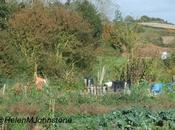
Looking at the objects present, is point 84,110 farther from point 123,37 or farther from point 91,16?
point 123,37

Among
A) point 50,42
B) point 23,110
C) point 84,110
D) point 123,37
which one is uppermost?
point 123,37

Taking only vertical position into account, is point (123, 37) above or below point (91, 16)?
below

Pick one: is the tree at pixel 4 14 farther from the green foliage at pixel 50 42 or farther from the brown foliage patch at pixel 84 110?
the brown foliage patch at pixel 84 110

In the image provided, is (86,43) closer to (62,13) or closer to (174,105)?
A: (62,13)

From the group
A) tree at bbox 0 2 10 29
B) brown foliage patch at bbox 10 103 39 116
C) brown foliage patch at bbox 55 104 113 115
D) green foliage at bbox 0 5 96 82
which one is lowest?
brown foliage patch at bbox 55 104 113 115

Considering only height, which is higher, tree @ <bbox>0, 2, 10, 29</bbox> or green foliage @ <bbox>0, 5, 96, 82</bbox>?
tree @ <bbox>0, 2, 10, 29</bbox>

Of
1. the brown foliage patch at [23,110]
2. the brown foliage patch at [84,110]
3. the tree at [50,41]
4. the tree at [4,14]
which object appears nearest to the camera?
the brown foliage patch at [23,110]

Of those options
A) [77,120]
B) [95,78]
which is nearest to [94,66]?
[95,78]

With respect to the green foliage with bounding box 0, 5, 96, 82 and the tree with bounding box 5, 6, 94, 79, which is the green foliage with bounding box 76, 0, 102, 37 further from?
the tree with bounding box 5, 6, 94, 79

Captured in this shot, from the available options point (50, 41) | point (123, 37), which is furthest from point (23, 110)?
point (123, 37)

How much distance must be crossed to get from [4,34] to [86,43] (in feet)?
19.4

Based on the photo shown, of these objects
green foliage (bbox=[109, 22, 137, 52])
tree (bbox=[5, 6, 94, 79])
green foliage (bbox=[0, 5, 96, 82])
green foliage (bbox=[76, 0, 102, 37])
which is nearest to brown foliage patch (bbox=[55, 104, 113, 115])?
green foliage (bbox=[0, 5, 96, 82])

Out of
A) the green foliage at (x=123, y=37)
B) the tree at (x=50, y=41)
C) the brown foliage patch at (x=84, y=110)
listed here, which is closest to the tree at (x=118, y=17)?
the green foliage at (x=123, y=37)

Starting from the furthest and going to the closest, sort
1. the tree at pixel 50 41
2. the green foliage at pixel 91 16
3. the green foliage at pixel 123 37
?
the green foliage at pixel 123 37 < the green foliage at pixel 91 16 < the tree at pixel 50 41
